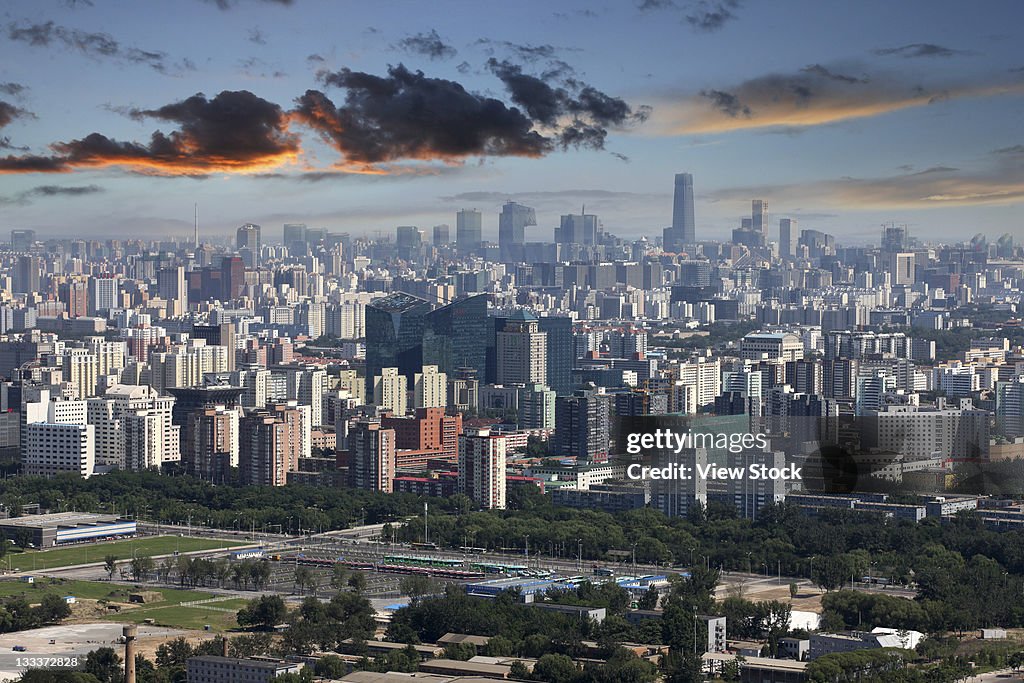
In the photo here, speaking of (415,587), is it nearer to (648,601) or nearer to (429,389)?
(648,601)

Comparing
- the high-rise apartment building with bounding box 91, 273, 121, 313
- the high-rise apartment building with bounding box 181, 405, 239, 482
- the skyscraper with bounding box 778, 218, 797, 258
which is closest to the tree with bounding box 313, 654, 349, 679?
the high-rise apartment building with bounding box 181, 405, 239, 482

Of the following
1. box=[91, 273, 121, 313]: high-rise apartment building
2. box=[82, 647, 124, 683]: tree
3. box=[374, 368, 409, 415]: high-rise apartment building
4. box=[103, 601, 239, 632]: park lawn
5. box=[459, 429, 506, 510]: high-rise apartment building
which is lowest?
box=[103, 601, 239, 632]: park lawn

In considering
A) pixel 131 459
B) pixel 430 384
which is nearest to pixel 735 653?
pixel 131 459

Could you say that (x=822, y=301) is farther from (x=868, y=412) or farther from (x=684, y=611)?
(x=684, y=611)

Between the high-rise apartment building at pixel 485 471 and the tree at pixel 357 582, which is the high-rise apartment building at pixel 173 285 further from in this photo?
the tree at pixel 357 582

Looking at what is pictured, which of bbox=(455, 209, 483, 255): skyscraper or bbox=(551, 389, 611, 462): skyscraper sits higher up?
bbox=(455, 209, 483, 255): skyscraper

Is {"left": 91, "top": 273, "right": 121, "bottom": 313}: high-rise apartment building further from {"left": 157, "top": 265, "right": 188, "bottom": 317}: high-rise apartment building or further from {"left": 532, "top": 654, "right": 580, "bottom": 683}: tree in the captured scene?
{"left": 532, "top": 654, "right": 580, "bottom": 683}: tree
